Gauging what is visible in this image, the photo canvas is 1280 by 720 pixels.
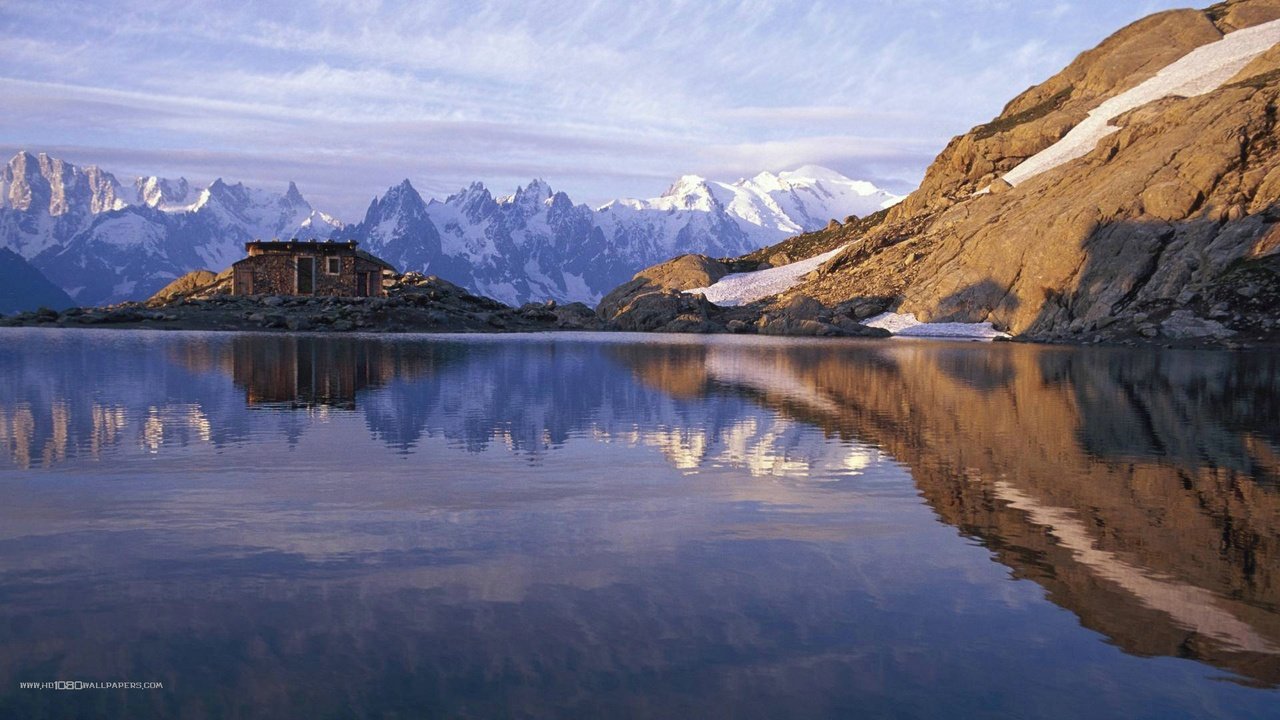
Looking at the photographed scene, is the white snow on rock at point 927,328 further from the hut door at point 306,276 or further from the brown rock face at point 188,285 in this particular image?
the brown rock face at point 188,285

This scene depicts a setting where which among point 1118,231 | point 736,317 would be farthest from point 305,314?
point 1118,231

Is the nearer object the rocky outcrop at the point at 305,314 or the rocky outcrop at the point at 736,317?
the rocky outcrop at the point at 305,314

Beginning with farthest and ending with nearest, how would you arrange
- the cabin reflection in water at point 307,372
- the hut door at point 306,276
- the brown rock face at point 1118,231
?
1. the hut door at point 306,276
2. the brown rock face at point 1118,231
3. the cabin reflection in water at point 307,372

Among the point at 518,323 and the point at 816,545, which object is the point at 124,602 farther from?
the point at 518,323

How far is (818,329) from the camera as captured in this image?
13550 cm

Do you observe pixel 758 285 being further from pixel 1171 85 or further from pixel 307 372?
pixel 307 372

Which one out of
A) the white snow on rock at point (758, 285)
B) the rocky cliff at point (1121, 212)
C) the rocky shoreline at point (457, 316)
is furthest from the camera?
the white snow on rock at point (758, 285)

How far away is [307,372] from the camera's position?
49.3 metres

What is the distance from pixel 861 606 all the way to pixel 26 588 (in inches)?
420

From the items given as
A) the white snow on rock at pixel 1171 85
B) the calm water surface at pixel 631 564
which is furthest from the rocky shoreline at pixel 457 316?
the calm water surface at pixel 631 564

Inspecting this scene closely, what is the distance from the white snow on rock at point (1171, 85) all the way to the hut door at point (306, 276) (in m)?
109

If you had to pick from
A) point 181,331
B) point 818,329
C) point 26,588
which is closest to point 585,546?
point 26,588

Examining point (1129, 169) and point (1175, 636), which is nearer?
point (1175, 636)

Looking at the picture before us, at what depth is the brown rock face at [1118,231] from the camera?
10631 cm
